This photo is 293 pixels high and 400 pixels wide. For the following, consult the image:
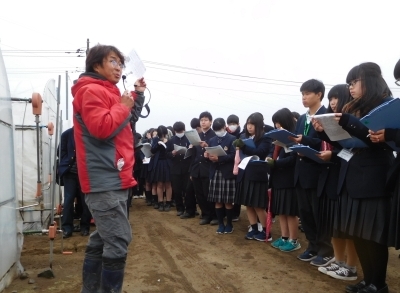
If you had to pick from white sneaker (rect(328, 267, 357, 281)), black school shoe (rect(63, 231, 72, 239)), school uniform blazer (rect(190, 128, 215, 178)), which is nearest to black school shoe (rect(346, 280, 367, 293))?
white sneaker (rect(328, 267, 357, 281))

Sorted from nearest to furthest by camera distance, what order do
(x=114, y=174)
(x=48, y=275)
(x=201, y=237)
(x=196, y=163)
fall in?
(x=114, y=174) → (x=48, y=275) → (x=201, y=237) → (x=196, y=163)

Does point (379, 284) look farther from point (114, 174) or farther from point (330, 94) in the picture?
point (114, 174)

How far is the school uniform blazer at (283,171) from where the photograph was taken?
460cm

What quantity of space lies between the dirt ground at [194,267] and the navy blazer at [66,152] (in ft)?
3.52

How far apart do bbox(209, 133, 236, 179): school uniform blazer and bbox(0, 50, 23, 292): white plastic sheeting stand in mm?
3131

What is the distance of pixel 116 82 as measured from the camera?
2.81 m

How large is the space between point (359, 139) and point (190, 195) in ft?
17.1

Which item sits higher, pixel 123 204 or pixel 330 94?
pixel 330 94

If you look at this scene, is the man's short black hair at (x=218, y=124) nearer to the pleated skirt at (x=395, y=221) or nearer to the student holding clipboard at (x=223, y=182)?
the student holding clipboard at (x=223, y=182)

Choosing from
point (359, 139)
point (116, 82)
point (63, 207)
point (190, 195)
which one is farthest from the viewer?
point (190, 195)

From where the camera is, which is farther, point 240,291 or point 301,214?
point 301,214

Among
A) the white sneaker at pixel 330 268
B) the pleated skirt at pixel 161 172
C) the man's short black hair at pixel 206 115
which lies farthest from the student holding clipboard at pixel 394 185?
the pleated skirt at pixel 161 172

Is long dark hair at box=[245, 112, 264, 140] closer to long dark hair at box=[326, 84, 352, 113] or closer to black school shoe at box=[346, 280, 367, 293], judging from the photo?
long dark hair at box=[326, 84, 352, 113]

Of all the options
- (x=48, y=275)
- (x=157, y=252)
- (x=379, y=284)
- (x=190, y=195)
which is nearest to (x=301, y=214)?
(x=379, y=284)
